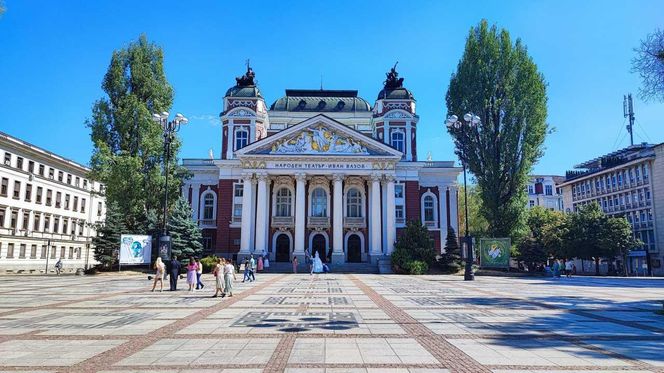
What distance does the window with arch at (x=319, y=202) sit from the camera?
154 ft

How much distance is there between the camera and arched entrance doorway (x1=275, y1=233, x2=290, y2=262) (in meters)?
46.4

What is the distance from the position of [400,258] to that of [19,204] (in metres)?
38.2

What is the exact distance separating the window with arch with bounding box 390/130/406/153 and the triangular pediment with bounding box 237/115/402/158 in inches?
255

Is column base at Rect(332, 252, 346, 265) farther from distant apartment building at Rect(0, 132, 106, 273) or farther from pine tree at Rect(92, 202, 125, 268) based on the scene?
distant apartment building at Rect(0, 132, 106, 273)

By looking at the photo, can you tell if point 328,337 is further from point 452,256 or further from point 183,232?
point 452,256

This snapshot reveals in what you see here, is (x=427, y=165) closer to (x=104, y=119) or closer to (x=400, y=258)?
(x=400, y=258)

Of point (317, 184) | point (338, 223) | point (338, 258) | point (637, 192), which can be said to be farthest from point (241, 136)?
point (637, 192)

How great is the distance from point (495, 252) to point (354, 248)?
17.6 m

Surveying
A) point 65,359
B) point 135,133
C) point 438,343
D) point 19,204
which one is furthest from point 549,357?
point 19,204

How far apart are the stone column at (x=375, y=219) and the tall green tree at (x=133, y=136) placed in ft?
58.6

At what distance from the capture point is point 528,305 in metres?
14.6

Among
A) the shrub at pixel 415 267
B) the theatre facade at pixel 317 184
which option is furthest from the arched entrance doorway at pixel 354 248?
the shrub at pixel 415 267

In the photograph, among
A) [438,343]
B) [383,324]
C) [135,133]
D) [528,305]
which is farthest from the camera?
[135,133]

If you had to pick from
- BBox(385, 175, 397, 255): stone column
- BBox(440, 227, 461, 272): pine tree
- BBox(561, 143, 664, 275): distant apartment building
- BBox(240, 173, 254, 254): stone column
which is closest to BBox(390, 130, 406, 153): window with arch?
BBox(385, 175, 397, 255): stone column
